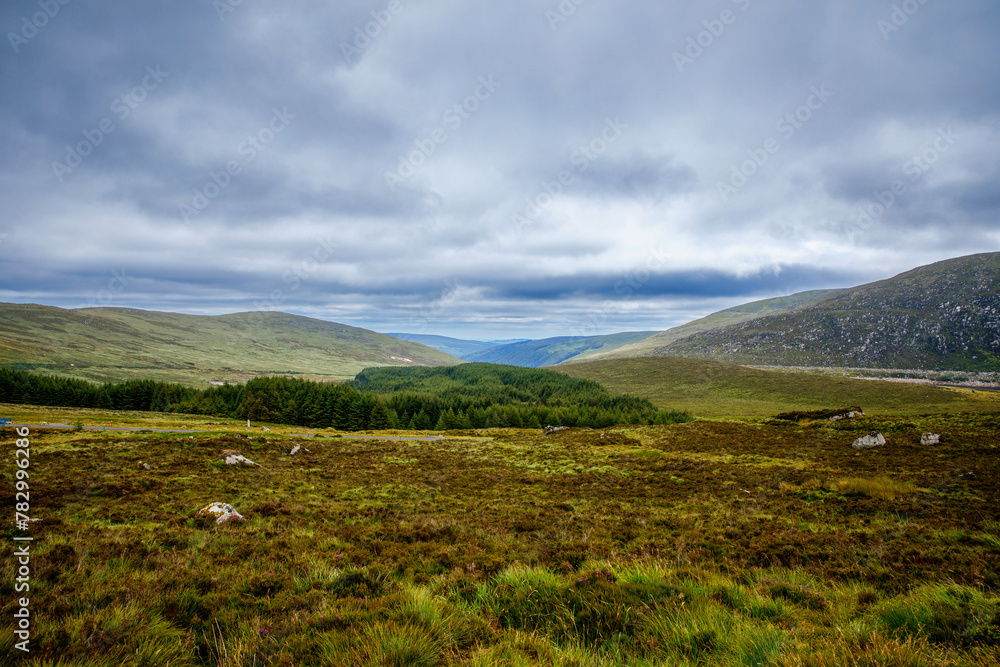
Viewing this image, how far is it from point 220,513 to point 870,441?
140 ft

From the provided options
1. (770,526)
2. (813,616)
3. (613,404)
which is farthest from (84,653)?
(613,404)

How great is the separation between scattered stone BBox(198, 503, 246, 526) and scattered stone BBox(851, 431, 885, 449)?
4076 cm

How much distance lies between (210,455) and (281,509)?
637 inches

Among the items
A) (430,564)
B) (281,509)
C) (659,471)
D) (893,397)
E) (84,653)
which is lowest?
(893,397)

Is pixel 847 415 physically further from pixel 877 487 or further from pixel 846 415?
pixel 877 487

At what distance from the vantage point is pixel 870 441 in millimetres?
29641

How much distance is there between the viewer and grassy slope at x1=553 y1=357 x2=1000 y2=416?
405 ft

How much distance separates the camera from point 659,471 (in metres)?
25.1

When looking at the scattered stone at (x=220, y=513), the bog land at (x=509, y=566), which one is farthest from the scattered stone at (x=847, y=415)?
the scattered stone at (x=220, y=513)

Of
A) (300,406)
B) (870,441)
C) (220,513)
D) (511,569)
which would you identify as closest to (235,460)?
(220,513)

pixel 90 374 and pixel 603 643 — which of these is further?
pixel 90 374

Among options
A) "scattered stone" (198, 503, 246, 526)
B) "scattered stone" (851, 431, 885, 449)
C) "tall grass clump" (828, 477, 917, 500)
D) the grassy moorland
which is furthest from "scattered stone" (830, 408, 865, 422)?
"scattered stone" (198, 503, 246, 526)

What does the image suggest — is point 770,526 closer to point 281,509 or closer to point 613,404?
point 281,509

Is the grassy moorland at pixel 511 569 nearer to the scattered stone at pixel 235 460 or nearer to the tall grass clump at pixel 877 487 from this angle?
the tall grass clump at pixel 877 487
